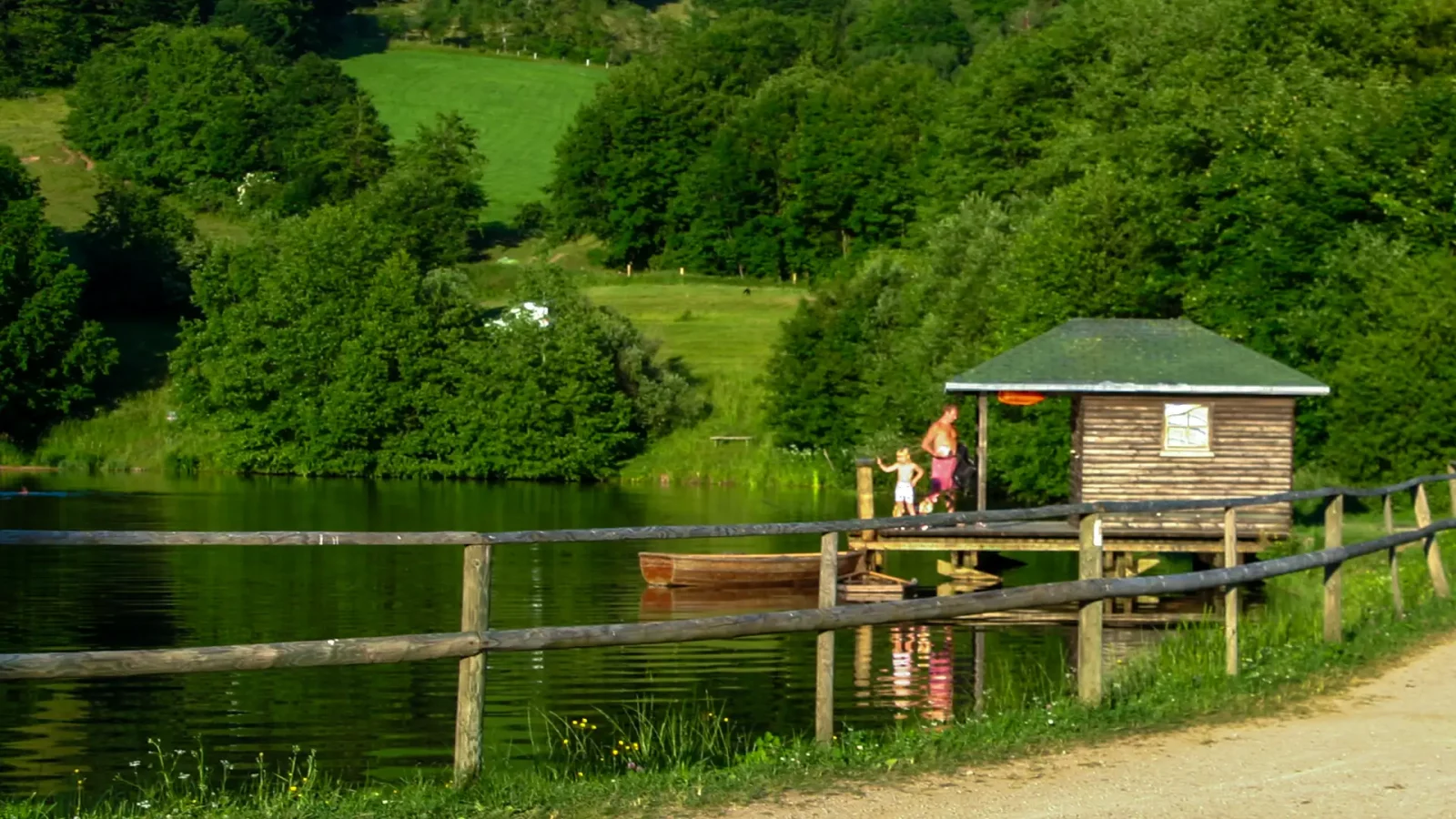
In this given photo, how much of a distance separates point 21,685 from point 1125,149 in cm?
4208

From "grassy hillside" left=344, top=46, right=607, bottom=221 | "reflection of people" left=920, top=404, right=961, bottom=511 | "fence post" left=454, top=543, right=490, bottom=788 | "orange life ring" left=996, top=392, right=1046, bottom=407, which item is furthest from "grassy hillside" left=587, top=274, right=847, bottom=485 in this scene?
"fence post" left=454, top=543, right=490, bottom=788

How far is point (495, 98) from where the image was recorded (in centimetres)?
13562

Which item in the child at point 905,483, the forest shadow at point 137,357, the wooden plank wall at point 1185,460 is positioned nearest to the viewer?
the child at point 905,483

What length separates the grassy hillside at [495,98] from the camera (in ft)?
405

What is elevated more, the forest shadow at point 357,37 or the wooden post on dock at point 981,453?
the forest shadow at point 357,37

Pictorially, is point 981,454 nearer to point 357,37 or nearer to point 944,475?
point 944,475

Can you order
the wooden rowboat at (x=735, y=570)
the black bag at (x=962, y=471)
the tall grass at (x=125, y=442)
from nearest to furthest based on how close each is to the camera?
the wooden rowboat at (x=735, y=570)
the black bag at (x=962, y=471)
the tall grass at (x=125, y=442)

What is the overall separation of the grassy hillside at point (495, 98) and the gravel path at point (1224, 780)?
104974mm

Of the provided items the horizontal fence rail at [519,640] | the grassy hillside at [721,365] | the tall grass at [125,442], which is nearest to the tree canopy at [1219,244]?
the grassy hillside at [721,365]

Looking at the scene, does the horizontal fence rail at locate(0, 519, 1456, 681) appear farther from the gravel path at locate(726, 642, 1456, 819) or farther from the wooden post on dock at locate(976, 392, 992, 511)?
the wooden post on dock at locate(976, 392, 992, 511)

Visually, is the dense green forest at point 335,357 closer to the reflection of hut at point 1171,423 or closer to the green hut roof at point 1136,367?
the green hut roof at point 1136,367

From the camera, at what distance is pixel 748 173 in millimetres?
103250

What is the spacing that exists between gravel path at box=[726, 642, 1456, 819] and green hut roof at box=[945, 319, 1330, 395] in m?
20.2

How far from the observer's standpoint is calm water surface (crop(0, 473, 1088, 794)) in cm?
1703
